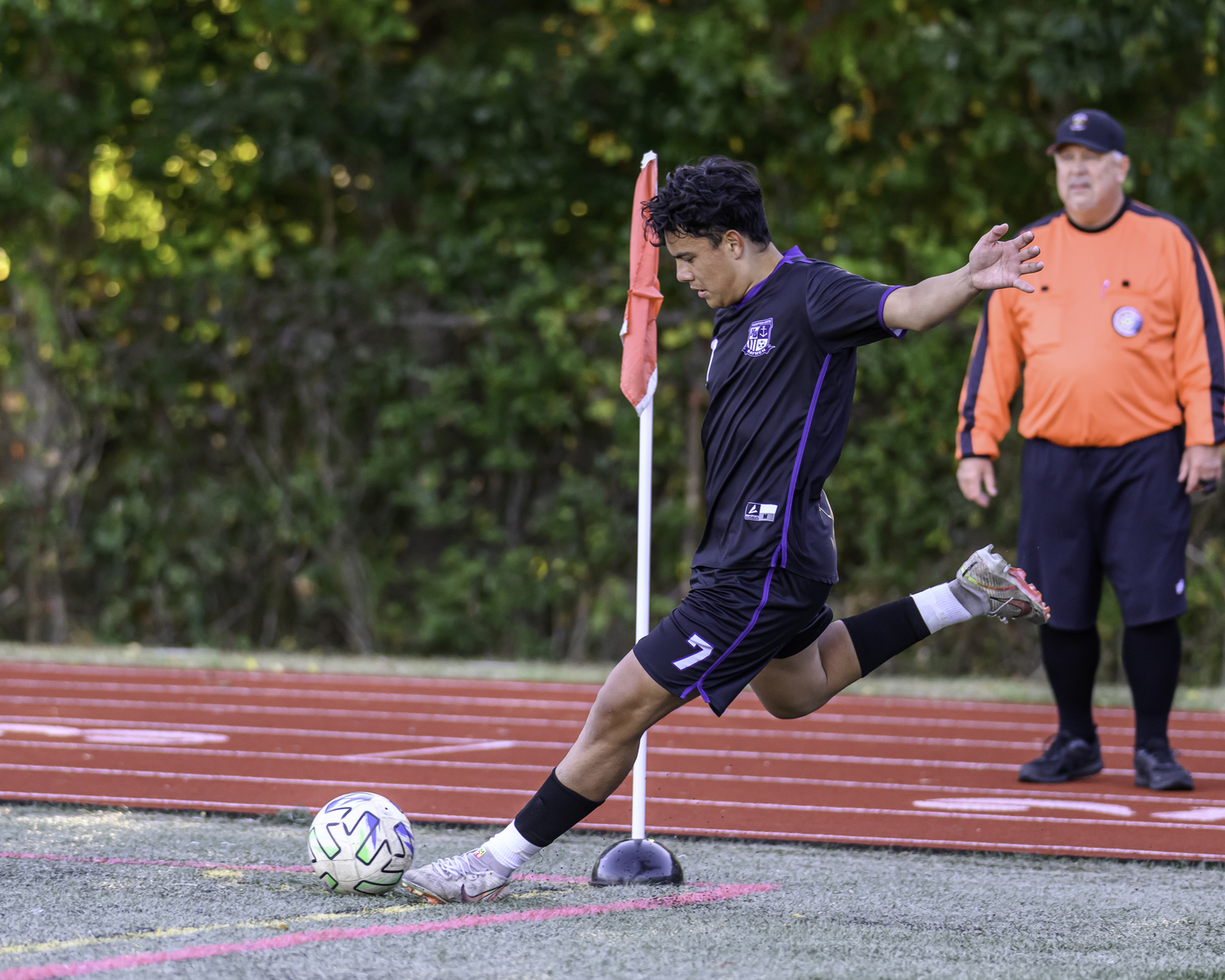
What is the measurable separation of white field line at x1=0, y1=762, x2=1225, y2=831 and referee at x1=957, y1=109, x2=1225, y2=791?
2.06 ft

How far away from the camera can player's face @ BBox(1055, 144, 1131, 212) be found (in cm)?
539

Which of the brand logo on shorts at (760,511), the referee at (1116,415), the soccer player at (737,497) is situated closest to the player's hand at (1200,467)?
the referee at (1116,415)

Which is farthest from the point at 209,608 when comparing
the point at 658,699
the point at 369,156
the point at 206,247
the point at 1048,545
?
the point at 658,699

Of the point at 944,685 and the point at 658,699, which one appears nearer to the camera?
the point at 658,699

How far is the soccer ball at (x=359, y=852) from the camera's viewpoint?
3.65 metres

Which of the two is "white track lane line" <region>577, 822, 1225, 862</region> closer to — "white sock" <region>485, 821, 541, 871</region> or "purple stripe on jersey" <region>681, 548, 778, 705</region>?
"white sock" <region>485, 821, 541, 871</region>

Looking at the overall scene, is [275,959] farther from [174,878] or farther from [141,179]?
[141,179]

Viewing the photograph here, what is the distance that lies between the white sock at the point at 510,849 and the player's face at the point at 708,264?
4.25ft

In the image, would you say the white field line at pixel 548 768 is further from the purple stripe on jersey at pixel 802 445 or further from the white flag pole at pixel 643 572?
the purple stripe on jersey at pixel 802 445

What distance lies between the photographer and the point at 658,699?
3.55 m

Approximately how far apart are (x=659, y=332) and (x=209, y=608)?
3630mm

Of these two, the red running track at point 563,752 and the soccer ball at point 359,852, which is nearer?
the soccer ball at point 359,852

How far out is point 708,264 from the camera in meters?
3.65

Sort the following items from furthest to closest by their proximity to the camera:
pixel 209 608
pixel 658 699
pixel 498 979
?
1. pixel 209 608
2. pixel 658 699
3. pixel 498 979
